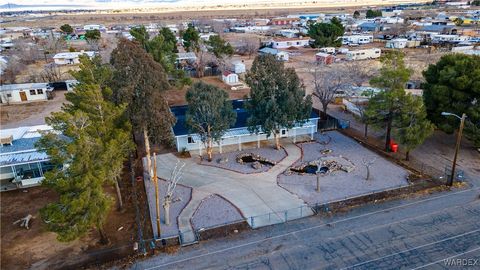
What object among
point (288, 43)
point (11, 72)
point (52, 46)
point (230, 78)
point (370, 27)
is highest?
point (52, 46)

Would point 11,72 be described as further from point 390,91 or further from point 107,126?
point 390,91

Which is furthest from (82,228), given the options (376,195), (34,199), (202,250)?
(376,195)

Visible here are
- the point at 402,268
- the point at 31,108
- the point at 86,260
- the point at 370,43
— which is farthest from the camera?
the point at 370,43

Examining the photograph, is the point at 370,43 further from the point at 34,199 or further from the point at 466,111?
the point at 34,199

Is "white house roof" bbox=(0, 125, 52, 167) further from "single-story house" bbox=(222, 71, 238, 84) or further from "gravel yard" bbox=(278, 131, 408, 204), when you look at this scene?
"single-story house" bbox=(222, 71, 238, 84)

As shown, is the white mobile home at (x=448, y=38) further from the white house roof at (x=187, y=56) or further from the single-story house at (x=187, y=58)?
the single-story house at (x=187, y=58)

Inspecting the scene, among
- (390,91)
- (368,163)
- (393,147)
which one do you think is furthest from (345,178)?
(390,91)
